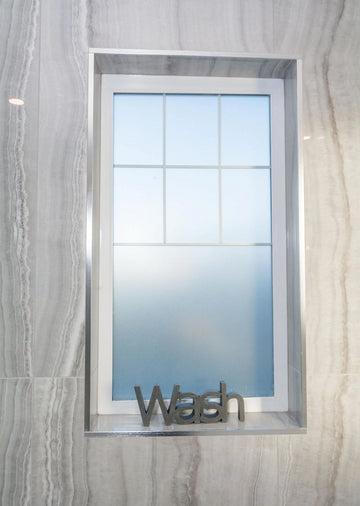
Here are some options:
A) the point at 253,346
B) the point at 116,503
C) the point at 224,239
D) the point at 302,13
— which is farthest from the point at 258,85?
the point at 116,503

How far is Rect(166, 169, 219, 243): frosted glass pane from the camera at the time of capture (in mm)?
1348

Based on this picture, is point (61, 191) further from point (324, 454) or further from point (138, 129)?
point (324, 454)

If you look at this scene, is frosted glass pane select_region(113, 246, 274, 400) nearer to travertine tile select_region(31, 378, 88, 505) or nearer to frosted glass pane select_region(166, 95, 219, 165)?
travertine tile select_region(31, 378, 88, 505)

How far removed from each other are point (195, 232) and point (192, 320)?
0.30 metres

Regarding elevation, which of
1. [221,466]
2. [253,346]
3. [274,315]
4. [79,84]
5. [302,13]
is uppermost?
[302,13]

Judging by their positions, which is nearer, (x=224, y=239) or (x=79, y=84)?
(x=79, y=84)

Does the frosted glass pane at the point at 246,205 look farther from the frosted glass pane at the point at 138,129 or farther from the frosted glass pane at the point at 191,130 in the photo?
the frosted glass pane at the point at 138,129

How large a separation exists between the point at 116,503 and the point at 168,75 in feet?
4.55

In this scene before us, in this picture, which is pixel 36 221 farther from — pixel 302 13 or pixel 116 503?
pixel 302 13

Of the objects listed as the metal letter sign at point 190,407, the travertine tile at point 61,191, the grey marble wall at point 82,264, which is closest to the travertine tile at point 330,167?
the grey marble wall at point 82,264

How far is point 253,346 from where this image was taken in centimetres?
133

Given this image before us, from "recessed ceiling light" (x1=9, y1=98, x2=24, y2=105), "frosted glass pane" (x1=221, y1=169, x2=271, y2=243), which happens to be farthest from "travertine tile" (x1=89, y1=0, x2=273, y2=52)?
"frosted glass pane" (x1=221, y1=169, x2=271, y2=243)

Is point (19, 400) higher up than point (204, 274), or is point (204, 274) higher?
point (204, 274)

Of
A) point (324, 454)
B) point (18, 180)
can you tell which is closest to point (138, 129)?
point (18, 180)
